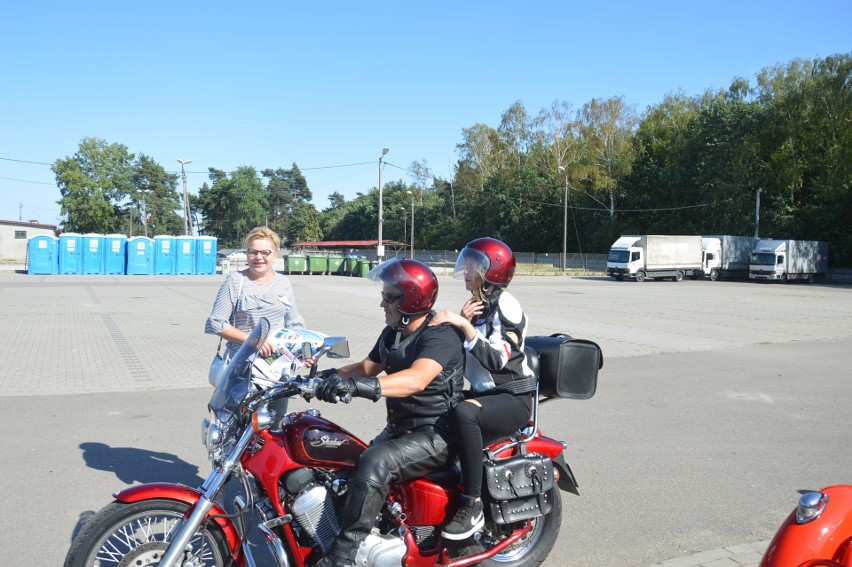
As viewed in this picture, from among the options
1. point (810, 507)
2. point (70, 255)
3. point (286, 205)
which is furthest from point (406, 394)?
Result: point (286, 205)

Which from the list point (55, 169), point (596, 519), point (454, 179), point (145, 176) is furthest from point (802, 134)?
point (145, 176)

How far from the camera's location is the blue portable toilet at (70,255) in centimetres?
3641

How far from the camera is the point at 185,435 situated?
6.04 metres

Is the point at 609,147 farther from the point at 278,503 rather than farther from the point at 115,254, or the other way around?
the point at 278,503

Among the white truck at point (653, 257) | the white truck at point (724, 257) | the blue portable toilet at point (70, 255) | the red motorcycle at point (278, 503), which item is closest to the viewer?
the red motorcycle at point (278, 503)

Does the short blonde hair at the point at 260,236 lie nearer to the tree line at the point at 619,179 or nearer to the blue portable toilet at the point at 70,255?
the blue portable toilet at the point at 70,255

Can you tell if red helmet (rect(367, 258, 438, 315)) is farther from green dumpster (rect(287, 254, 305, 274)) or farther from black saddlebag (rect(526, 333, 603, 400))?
green dumpster (rect(287, 254, 305, 274))

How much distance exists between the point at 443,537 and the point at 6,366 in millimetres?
8220

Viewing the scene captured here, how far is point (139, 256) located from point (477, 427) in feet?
126

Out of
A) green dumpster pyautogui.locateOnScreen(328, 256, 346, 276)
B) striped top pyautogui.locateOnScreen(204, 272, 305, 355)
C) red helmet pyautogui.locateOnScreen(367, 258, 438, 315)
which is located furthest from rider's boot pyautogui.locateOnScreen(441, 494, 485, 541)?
green dumpster pyautogui.locateOnScreen(328, 256, 346, 276)

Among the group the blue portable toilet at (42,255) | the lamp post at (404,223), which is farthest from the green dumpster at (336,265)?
the lamp post at (404,223)

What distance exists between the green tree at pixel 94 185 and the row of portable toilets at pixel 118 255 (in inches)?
1159

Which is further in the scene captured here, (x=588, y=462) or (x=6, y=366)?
(x=6, y=366)

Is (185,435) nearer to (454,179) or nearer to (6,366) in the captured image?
(6,366)
